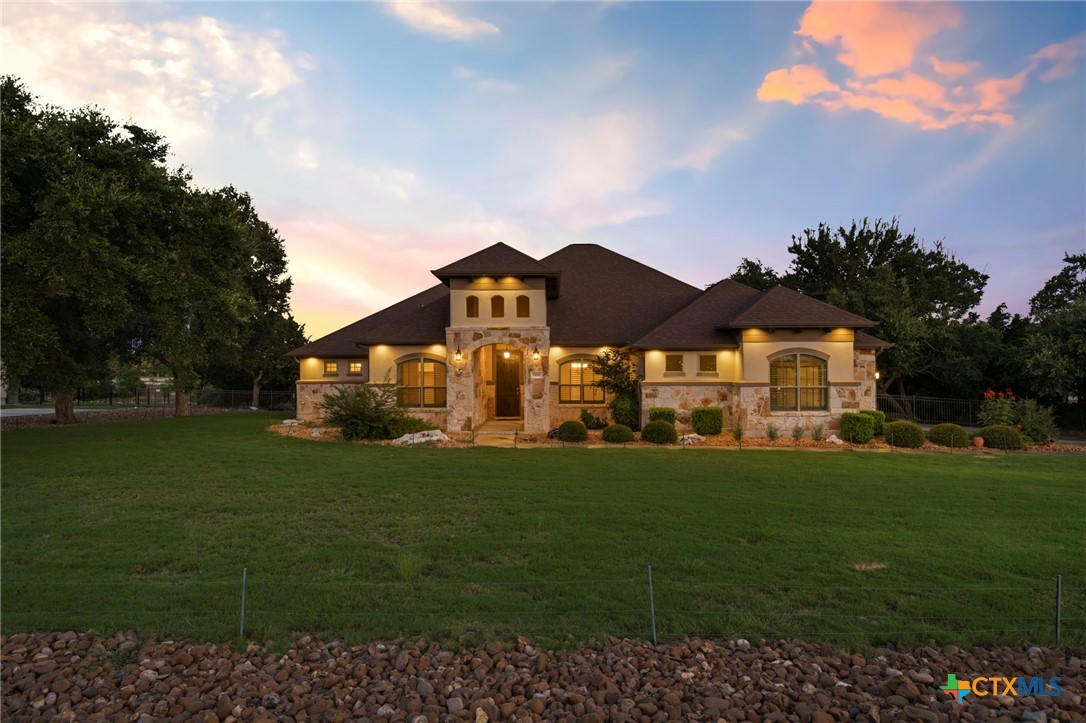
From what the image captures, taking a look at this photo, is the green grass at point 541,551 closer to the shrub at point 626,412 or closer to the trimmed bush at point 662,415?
the trimmed bush at point 662,415

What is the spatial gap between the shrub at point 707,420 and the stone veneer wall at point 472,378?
18.5 feet

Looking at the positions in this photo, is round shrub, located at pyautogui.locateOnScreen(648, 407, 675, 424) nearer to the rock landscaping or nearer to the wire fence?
the wire fence

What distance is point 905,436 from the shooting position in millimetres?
Answer: 16188

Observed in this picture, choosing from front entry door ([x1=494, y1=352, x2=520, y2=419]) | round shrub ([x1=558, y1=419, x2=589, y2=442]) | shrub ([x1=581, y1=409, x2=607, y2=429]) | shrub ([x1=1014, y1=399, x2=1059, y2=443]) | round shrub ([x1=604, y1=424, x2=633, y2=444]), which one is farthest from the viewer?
front entry door ([x1=494, y1=352, x2=520, y2=419])

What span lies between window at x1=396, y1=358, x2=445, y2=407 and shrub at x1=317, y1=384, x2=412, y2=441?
11.2ft

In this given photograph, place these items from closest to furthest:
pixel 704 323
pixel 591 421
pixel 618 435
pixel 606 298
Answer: pixel 618 435, pixel 704 323, pixel 591 421, pixel 606 298

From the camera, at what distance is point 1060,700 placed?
3.59 m

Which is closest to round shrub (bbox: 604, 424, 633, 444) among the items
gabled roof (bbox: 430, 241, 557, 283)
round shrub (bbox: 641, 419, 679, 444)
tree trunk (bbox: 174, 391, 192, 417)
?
round shrub (bbox: 641, 419, 679, 444)

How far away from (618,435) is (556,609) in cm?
1247

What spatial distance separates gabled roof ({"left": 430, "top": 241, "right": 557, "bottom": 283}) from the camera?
19141 mm

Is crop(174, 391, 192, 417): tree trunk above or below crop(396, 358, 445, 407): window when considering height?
below

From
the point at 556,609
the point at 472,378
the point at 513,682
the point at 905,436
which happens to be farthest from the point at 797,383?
the point at 513,682

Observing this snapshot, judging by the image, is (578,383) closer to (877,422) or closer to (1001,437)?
(877,422)

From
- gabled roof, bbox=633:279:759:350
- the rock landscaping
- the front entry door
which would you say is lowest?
the rock landscaping
